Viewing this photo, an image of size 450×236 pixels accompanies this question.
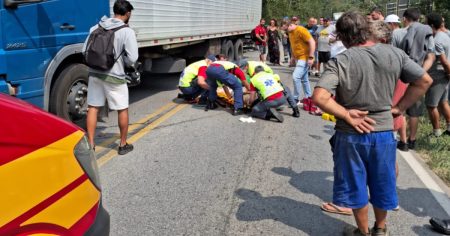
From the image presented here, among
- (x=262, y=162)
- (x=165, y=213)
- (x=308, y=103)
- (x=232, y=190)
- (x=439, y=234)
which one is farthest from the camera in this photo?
(x=308, y=103)

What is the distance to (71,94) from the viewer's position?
600cm

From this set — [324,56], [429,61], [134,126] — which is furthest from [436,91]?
[324,56]

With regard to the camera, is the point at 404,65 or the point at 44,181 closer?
the point at 44,181

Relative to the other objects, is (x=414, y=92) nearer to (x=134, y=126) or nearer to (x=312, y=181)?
(x=312, y=181)

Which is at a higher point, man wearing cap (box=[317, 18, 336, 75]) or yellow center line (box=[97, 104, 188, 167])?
man wearing cap (box=[317, 18, 336, 75])

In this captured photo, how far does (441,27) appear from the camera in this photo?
5.88 m

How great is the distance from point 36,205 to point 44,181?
4.0 inches

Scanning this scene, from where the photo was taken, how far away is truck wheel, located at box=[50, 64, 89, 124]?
227 inches

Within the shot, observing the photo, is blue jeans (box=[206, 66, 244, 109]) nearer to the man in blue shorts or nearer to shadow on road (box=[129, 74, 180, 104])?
shadow on road (box=[129, 74, 180, 104])

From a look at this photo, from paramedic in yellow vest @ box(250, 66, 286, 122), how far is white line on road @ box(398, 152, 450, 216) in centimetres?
218

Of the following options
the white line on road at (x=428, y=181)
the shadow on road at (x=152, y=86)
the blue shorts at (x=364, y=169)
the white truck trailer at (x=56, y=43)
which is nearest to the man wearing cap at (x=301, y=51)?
the white truck trailer at (x=56, y=43)

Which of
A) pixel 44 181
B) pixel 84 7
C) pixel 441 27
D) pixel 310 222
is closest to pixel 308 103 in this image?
pixel 441 27

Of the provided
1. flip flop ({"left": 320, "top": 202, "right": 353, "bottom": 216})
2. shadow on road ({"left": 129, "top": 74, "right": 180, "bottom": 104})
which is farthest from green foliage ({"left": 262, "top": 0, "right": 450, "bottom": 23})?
flip flop ({"left": 320, "top": 202, "right": 353, "bottom": 216})

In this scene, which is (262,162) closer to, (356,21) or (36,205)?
(356,21)
